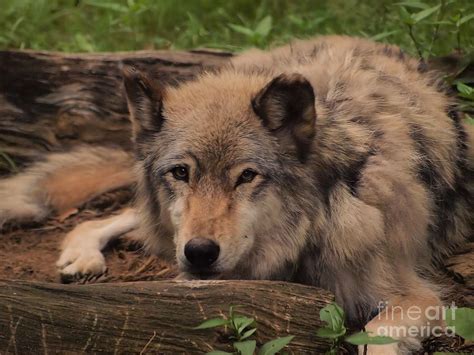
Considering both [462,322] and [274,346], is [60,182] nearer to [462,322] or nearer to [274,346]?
[274,346]

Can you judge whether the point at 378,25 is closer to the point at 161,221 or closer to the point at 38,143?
the point at 38,143

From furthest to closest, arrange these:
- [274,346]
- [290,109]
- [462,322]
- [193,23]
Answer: [193,23]
[290,109]
[462,322]
[274,346]

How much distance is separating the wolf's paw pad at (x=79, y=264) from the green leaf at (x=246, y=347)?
7.16 feet

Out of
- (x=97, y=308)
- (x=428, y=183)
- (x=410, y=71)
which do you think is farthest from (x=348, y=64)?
(x=97, y=308)

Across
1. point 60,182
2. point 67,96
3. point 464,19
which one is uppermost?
point 464,19

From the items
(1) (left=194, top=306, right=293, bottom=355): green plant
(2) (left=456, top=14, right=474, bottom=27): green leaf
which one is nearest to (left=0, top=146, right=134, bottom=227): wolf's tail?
(2) (left=456, top=14, right=474, bottom=27): green leaf

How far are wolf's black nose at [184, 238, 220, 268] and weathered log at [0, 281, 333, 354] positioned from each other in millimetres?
259

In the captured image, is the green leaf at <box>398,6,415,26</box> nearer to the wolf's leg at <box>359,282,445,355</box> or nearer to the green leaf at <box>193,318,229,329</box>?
the wolf's leg at <box>359,282,445,355</box>

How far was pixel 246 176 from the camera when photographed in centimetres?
399

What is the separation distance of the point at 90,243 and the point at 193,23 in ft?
8.94

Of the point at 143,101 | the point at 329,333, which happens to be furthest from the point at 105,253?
the point at 329,333

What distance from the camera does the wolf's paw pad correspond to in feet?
16.8

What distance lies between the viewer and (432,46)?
616 centimetres

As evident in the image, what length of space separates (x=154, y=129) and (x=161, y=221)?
1.60 ft
